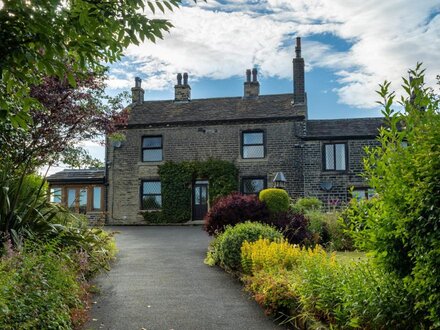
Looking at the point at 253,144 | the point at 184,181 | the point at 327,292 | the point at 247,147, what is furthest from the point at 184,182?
the point at 327,292

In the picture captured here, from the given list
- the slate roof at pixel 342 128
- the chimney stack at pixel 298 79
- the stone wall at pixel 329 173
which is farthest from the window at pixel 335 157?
the chimney stack at pixel 298 79

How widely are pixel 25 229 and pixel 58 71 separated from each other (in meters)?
5.17

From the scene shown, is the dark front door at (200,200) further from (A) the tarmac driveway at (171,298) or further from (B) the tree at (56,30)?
(B) the tree at (56,30)

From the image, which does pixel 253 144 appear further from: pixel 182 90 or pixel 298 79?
pixel 182 90

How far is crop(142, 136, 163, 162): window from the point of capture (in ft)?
89.8

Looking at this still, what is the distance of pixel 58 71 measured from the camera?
12.9 ft

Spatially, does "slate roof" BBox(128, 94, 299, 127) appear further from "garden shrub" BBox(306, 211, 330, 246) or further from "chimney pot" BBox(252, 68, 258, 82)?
"garden shrub" BBox(306, 211, 330, 246)

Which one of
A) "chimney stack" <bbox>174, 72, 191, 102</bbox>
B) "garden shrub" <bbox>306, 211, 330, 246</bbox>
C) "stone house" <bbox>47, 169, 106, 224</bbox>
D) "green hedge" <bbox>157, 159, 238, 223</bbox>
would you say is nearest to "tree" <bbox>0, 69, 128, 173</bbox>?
"garden shrub" <bbox>306, 211, 330, 246</bbox>

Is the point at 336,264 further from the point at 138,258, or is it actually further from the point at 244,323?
the point at 138,258

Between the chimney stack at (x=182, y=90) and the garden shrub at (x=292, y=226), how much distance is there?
17739 millimetres

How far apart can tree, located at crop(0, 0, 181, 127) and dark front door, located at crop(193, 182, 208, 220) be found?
22.2 m

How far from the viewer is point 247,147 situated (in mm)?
26359

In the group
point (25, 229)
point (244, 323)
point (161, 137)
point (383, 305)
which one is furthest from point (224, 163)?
point (383, 305)

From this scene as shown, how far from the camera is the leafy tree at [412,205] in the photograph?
3.63 m
